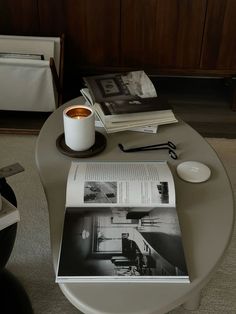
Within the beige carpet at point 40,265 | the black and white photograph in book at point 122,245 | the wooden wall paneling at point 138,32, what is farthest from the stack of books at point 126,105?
the wooden wall paneling at point 138,32

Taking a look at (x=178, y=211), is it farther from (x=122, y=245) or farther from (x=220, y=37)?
(x=220, y=37)

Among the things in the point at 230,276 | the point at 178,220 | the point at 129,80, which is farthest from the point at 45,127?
the point at 230,276

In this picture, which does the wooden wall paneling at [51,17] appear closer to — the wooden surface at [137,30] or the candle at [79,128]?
the wooden surface at [137,30]

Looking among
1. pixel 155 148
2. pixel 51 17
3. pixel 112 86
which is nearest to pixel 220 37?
pixel 51 17

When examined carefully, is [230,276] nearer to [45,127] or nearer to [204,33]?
[45,127]

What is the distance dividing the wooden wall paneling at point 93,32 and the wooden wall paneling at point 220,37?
0.46 meters

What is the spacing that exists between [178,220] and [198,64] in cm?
141

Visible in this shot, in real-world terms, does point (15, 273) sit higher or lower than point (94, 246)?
lower

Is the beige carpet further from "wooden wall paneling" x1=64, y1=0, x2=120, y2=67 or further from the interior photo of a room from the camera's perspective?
"wooden wall paneling" x1=64, y1=0, x2=120, y2=67

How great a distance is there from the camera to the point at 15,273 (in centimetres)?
127

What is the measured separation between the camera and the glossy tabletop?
732 millimetres

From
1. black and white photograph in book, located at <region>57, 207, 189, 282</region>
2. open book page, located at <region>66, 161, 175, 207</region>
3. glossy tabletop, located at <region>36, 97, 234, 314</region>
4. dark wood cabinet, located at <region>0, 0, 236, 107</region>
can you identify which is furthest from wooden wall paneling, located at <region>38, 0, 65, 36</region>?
black and white photograph in book, located at <region>57, 207, 189, 282</region>

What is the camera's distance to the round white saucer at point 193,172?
1020mm

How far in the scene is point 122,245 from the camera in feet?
2.72
